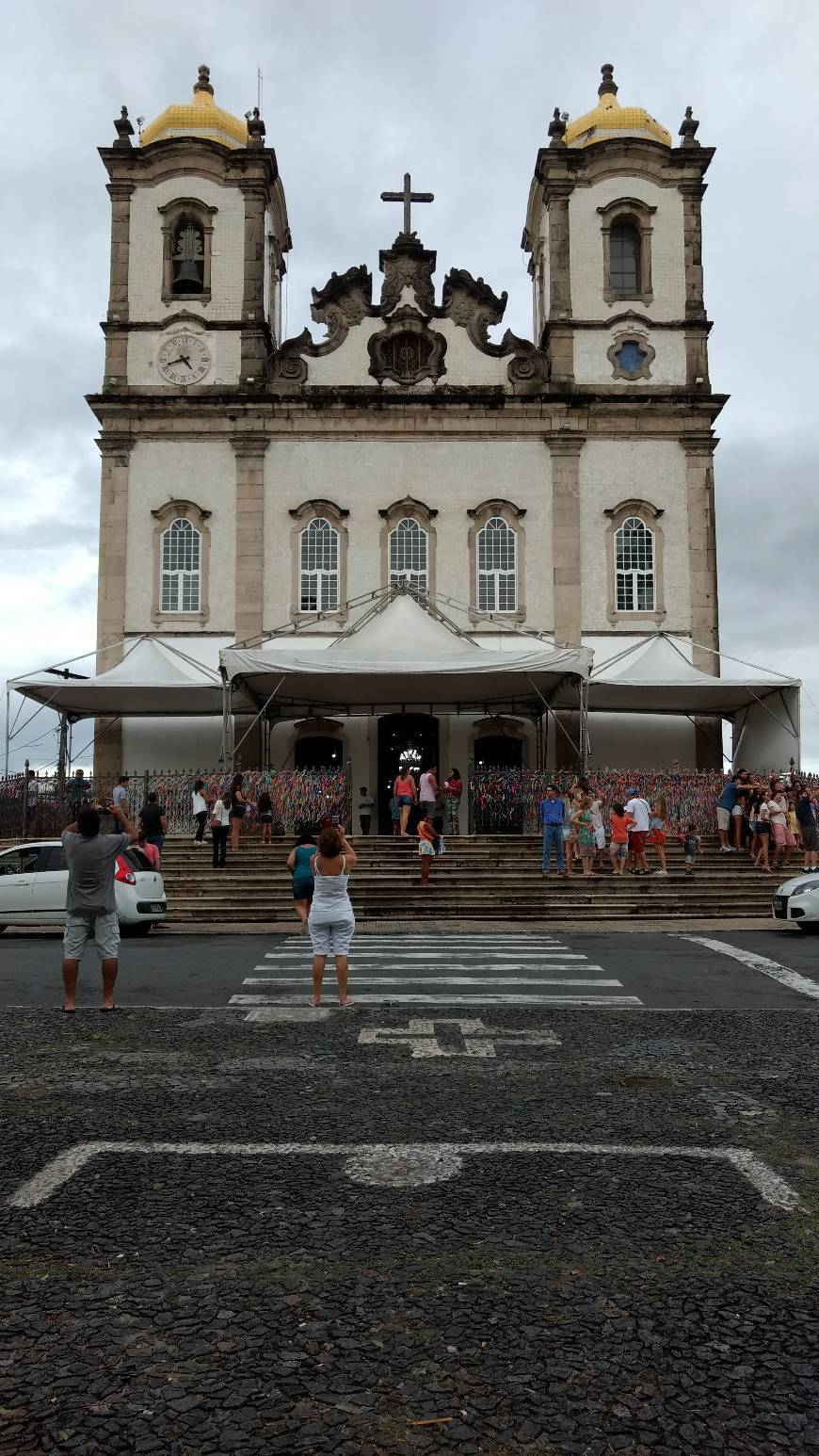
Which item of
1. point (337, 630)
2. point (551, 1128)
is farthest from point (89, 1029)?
point (337, 630)

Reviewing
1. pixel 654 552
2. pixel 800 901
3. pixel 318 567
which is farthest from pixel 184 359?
pixel 800 901

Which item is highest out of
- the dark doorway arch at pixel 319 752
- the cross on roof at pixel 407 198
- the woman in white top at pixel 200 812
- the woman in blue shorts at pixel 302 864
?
the cross on roof at pixel 407 198

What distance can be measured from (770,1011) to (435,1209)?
5691mm

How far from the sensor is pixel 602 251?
30.6 m

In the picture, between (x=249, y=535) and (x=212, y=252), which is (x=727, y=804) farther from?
(x=212, y=252)

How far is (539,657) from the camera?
2348 cm

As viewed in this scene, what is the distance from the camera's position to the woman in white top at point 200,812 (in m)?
22.9

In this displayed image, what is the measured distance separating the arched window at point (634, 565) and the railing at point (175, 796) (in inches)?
356

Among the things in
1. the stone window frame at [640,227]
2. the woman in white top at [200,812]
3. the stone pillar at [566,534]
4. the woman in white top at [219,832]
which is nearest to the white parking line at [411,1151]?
the woman in white top at [219,832]

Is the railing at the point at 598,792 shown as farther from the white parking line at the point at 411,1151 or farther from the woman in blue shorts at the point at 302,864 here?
the white parking line at the point at 411,1151

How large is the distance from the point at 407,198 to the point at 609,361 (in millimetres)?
7018

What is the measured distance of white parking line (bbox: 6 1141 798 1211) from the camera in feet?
18.0

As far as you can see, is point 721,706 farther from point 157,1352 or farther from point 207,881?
point 157,1352

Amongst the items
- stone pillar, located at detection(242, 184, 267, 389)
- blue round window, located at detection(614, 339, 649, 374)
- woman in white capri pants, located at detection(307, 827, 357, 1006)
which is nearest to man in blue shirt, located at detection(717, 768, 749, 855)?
blue round window, located at detection(614, 339, 649, 374)
